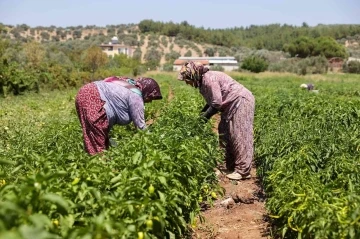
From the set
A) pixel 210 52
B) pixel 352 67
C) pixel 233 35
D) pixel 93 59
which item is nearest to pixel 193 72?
pixel 93 59

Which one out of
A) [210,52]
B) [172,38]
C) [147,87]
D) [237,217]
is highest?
[172,38]

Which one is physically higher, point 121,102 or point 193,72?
point 193,72

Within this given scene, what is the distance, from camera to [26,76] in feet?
61.1

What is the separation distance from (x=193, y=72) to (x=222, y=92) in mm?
496

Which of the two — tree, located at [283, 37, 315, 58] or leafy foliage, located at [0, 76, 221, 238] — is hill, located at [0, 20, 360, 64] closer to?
tree, located at [283, 37, 315, 58]

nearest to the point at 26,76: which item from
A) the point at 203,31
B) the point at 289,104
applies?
the point at 289,104

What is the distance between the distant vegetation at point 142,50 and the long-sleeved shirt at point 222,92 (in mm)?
13912

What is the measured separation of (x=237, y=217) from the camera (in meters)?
4.73

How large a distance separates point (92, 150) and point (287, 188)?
2168 mm

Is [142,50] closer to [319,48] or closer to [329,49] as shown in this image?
[319,48]

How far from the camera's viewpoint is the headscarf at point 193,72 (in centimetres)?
564

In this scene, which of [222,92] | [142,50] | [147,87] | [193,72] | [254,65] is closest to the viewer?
[147,87]

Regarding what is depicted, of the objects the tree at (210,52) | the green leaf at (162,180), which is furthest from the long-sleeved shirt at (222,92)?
the tree at (210,52)

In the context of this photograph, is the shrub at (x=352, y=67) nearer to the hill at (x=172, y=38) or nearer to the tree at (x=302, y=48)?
the tree at (x=302, y=48)
